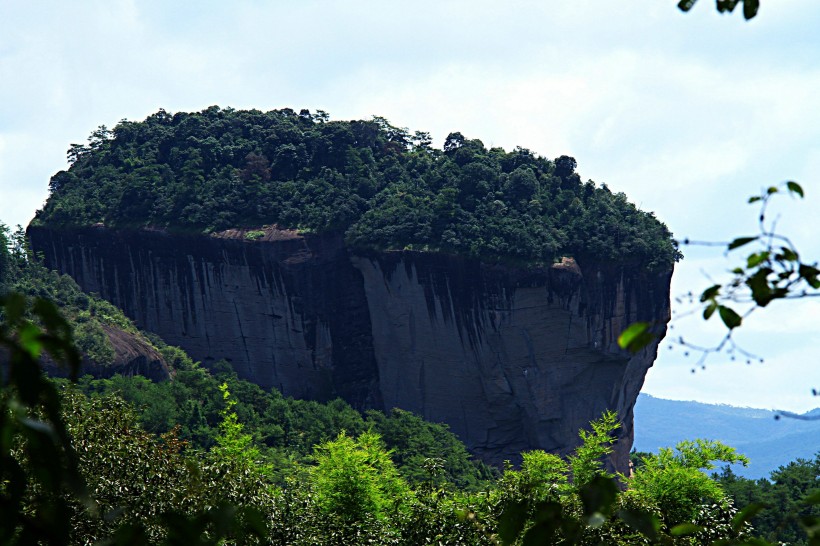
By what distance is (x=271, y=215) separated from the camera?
7231 centimetres

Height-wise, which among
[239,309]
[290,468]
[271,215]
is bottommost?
[290,468]

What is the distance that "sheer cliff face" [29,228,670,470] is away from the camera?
66.9m

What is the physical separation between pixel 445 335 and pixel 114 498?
45342mm

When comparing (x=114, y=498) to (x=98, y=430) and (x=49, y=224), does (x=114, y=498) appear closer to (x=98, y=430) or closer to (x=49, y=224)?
(x=98, y=430)

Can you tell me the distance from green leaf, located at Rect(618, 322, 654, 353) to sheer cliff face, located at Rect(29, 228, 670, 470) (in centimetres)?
6219

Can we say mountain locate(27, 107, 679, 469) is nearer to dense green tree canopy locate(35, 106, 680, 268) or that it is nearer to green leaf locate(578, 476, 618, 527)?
dense green tree canopy locate(35, 106, 680, 268)

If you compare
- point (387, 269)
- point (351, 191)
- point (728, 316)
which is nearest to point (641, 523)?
point (728, 316)

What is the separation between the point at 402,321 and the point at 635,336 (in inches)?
2566

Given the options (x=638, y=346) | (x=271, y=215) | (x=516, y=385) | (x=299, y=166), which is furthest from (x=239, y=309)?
(x=638, y=346)

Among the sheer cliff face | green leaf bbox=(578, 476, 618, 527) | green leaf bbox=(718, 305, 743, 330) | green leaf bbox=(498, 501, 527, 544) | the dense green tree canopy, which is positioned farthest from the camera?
the dense green tree canopy

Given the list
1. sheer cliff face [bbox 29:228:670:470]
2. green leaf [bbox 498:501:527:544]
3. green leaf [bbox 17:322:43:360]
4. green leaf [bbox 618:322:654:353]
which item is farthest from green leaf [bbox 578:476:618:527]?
sheer cliff face [bbox 29:228:670:470]

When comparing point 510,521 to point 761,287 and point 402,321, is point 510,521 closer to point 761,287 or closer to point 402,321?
point 761,287

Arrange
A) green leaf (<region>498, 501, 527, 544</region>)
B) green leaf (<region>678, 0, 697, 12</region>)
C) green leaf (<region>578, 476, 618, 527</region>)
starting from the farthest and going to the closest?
1. green leaf (<region>678, 0, 697, 12</region>)
2. green leaf (<region>498, 501, 527, 544</region>)
3. green leaf (<region>578, 476, 618, 527</region>)

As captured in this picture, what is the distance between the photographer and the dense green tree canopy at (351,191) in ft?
224
